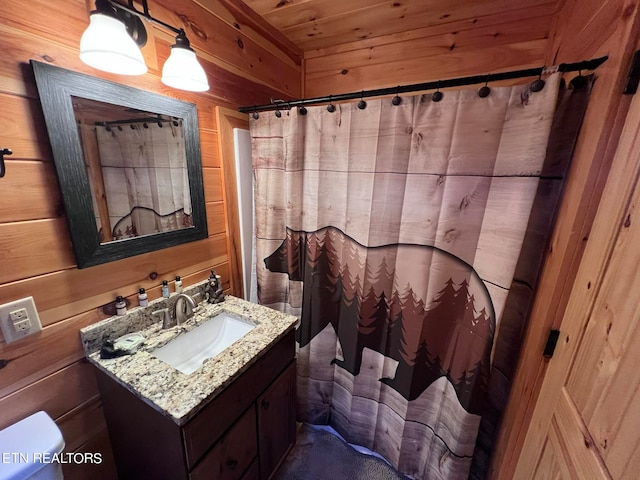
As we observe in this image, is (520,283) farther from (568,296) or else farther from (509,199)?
(509,199)

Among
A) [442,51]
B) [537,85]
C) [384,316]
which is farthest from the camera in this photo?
[442,51]

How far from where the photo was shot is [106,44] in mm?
686

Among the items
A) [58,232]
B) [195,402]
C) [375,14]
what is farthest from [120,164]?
[375,14]

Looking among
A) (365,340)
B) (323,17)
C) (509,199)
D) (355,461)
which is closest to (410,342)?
(365,340)

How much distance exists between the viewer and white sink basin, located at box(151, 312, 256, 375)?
42.9 inches

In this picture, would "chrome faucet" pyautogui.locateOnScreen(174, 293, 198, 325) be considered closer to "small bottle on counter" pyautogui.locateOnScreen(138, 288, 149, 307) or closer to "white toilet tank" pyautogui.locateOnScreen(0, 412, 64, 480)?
"small bottle on counter" pyautogui.locateOnScreen(138, 288, 149, 307)

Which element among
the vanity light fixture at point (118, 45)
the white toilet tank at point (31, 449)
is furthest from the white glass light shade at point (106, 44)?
the white toilet tank at point (31, 449)

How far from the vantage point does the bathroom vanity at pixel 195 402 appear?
788 millimetres

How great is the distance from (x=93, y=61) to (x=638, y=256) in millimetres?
1456

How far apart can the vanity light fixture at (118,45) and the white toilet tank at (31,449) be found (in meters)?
1.12

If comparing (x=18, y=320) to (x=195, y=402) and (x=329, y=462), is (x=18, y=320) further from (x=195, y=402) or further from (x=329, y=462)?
(x=329, y=462)

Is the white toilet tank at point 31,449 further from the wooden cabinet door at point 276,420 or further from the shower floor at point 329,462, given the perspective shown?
the shower floor at point 329,462

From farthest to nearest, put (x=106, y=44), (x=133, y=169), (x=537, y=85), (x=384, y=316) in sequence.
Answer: (x=384, y=316)
(x=133, y=169)
(x=537, y=85)
(x=106, y=44)

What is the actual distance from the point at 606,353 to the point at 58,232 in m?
1.59
